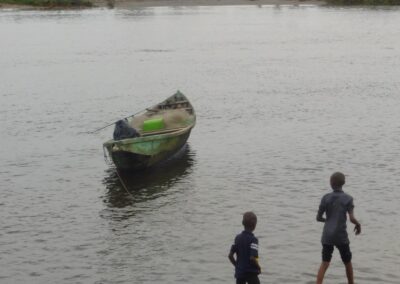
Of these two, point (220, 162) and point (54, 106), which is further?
point (54, 106)

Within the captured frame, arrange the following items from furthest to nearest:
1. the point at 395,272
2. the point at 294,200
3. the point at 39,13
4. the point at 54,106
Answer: the point at 39,13 → the point at 54,106 → the point at 294,200 → the point at 395,272

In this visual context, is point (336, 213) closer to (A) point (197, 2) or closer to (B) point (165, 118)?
(B) point (165, 118)

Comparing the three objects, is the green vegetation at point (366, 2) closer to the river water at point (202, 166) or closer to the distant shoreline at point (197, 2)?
the distant shoreline at point (197, 2)

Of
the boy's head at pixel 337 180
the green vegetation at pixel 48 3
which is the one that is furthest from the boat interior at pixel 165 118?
the green vegetation at pixel 48 3

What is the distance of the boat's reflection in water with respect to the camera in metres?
21.8

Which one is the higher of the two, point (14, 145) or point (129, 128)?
point (129, 128)

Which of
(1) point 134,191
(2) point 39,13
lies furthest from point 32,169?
(2) point 39,13

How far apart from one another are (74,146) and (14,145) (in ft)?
9.03

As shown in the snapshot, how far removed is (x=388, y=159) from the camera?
986 inches

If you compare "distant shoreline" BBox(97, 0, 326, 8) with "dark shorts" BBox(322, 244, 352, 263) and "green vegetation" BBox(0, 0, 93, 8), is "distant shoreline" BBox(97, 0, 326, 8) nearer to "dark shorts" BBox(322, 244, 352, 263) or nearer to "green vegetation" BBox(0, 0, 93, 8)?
"green vegetation" BBox(0, 0, 93, 8)

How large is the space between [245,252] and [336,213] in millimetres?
2046

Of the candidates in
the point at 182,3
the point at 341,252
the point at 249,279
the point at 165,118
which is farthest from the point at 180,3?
the point at 249,279

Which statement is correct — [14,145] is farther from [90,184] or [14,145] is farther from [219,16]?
[219,16]

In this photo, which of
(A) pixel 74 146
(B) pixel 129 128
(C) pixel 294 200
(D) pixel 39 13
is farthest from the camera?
(D) pixel 39 13
